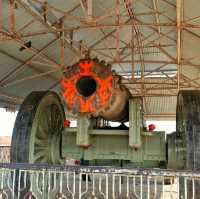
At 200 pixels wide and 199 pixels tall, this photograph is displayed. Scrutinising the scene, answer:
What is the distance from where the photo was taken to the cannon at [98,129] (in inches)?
193

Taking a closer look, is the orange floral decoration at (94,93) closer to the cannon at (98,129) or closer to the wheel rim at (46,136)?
the cannon at (98,129)

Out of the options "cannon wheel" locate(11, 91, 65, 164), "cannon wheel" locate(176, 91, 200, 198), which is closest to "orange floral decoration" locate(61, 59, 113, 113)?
"cannon wheel" locate(11, 91, 65, 164)

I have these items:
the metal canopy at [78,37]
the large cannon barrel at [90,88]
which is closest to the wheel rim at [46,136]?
the large cannon barrel at [90,88]

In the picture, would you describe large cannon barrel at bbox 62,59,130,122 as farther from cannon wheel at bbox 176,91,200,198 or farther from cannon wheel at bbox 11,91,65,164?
cannon wheel at bbox 176,91,200,198

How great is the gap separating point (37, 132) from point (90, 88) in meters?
1.39

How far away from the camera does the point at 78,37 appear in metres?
11.4

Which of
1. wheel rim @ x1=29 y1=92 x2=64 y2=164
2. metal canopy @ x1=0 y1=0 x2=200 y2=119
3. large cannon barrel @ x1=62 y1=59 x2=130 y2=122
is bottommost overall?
wheel rim @ x1=29 y1=92 x2=64 y2=164

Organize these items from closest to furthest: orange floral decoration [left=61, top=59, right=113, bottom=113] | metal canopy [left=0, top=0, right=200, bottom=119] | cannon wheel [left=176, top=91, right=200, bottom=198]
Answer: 1. cannon wheel [left=176, top=91, right=200, bottom=198]
2. orange floral decoration [left=61, top=59, right=113, bottom=113]
3. metal canopy [left=0, top=0, right=200, bottom=119]

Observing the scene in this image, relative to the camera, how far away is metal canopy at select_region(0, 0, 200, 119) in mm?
8523

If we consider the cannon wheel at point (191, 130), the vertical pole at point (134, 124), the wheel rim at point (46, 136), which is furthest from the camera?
the wheel rim at point (46, 136)

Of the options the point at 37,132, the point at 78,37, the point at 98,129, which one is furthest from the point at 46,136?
the point at 78,37

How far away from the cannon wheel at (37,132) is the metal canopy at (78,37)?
1.81 m

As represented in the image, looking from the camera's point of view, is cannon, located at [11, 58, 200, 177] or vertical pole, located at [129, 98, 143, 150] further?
vertical pole, located at [129, 98, 143, 150]

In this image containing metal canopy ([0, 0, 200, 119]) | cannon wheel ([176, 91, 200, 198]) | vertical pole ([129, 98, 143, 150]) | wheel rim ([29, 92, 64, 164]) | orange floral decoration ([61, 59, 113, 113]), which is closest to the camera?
cannon wheel ([176, 91, 200, 198])
